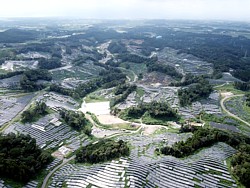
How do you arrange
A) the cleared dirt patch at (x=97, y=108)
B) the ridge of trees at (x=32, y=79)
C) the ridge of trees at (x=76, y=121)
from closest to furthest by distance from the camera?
the ridge of trees at (x=76, y=121) < the cleared dirt patch at (x=97, y=108) < the ridge of trees at (x=32, y=79)

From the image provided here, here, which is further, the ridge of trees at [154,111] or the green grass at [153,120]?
the ridge of trees at [154,111]

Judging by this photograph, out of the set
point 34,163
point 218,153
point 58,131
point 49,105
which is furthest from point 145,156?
point 49,105

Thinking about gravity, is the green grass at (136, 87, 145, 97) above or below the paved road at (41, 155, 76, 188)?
above

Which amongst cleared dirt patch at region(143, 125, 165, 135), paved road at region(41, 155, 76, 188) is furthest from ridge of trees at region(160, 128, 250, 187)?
paved road at region(41, 155, 76, 188)

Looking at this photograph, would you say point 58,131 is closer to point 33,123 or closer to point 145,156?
point 33,123

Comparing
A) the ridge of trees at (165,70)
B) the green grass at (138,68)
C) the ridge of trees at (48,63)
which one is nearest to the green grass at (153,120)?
the ridge of trees at (165,70)

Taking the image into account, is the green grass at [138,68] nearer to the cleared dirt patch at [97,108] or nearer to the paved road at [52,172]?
the cleared dirt patch at [97,108]

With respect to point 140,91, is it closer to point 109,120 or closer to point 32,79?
point 109,120

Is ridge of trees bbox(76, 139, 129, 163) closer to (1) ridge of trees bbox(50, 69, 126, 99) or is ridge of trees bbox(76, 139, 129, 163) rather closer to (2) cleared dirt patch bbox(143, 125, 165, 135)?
(2) cleared dirt patch bbox(143, 125, 165, 135)
